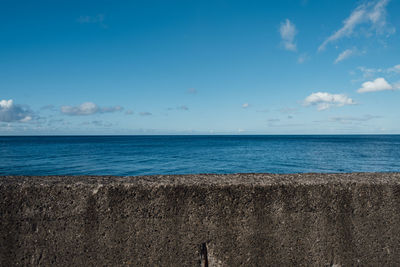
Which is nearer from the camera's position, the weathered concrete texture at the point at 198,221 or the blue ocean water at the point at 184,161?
the weathered concrete texture at the point at 198,221

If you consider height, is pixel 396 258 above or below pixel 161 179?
below

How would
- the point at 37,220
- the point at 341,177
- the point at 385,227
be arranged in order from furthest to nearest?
1. the point at 341,177
2. the point at 385,227
3. the point at 37,220

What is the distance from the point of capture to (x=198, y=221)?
1.68m

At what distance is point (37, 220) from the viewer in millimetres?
1635

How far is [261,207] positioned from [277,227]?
0.63 ft

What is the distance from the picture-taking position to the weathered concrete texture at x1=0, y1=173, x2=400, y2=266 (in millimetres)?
1645

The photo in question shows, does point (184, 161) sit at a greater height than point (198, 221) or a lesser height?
lesser

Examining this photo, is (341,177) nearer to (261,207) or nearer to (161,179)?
(261,207)

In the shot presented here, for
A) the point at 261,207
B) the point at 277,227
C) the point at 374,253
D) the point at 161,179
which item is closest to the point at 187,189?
the point at 161,179

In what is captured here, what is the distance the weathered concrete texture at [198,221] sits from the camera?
1.64m

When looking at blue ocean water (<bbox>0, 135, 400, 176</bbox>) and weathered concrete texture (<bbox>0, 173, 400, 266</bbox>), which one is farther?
blue ocean water (<bbox>0, 135, 400, 176</bbox>)

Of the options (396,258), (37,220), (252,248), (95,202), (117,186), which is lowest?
(396,258)

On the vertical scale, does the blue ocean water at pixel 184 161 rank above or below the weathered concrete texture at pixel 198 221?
below

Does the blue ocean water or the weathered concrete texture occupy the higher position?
the weathered concrete texture
